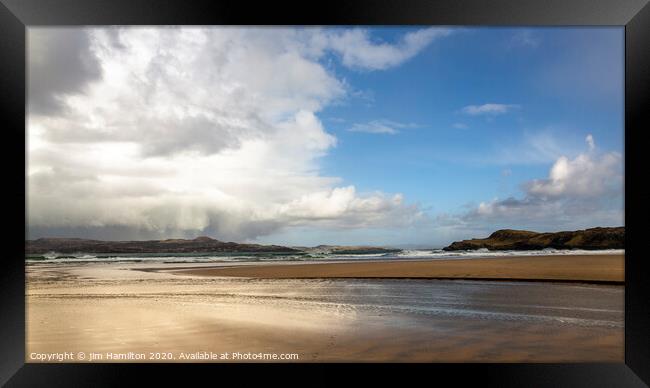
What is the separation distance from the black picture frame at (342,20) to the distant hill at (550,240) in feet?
45.4

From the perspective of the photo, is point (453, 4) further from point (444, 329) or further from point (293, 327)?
point (293, 327)

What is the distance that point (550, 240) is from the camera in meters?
17.5

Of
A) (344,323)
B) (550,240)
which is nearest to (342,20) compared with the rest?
(344,323)

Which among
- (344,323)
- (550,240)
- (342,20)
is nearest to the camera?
(342,20)

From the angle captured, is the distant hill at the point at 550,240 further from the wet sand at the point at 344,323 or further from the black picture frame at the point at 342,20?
the black picture frame at the point at 342,20

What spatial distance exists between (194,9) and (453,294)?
4835mm

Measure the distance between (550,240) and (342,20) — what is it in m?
17.2

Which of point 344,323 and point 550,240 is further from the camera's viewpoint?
point 550,240

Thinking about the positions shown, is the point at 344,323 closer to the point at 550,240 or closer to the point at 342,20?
the point at 342,20

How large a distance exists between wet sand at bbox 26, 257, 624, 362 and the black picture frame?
20 centimetres

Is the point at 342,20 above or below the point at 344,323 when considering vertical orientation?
above

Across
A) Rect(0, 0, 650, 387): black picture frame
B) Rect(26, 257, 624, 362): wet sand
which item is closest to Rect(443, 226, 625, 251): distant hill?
Rect(26, 257, 624, 362): wet sand

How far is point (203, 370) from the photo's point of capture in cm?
306

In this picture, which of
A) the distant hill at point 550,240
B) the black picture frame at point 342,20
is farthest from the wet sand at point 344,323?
the distant hill at point 550,240
